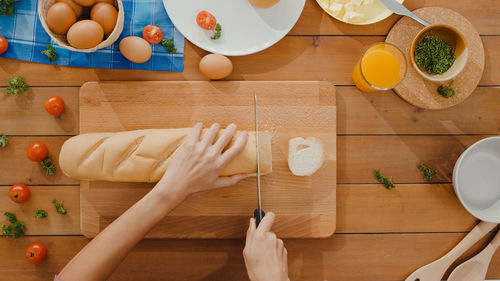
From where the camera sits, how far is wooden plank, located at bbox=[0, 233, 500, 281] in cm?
112

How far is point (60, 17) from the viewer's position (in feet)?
3.02

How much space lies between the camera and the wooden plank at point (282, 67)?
1111 millimetres

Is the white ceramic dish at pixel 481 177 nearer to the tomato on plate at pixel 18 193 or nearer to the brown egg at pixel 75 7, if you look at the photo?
the brown egg at pixel 75 7

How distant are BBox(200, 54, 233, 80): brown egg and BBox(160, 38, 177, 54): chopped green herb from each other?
120 millimetres

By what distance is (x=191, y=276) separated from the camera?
112cm

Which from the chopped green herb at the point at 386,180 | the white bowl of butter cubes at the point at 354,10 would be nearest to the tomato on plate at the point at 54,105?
the white bowl of butter cubes at the point at 354,10

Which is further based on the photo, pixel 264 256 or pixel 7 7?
pixel 7 7

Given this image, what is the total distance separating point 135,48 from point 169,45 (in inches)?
4.5

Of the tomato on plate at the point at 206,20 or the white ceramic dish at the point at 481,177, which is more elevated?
the tomato on plate at the point at 206,20

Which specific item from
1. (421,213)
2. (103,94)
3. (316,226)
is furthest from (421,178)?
(103,94)

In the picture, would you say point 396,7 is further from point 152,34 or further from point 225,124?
point 152,34

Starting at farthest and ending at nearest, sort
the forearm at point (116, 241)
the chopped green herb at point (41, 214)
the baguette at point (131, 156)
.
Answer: the chopped green herb at point (41, 214), the baguette at point (131, 156), the forearm at point (116, 241)

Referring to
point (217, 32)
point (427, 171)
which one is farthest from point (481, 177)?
point (217, 32)

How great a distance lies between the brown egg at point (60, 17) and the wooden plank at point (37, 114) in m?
0.24
